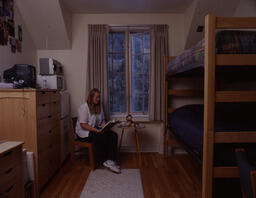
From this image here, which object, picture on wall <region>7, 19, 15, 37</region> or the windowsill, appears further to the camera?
the windowsill

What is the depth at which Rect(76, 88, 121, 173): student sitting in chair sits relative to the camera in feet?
7.82

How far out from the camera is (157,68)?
9.43 feet

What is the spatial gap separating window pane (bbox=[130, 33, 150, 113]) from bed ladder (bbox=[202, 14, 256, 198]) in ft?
6.44

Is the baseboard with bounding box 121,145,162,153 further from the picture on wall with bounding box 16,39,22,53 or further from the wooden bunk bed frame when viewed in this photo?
the picture on wall with bounding box 16,39,22,53

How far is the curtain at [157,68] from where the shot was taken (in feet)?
9.40

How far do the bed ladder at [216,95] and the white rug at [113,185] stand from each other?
92cm

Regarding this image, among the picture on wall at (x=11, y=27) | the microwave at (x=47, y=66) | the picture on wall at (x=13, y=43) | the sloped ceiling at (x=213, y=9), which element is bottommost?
the microwave at (x=47, y=66)

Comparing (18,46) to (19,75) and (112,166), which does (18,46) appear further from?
(112,166)

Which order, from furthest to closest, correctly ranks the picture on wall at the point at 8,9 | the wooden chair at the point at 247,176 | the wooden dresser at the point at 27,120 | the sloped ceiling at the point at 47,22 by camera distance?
the sloped ceiling at the point at 47,22, the picture on wall at the point at 8,9, the wooden dresser at the point at 27,120, the wooden chair at the point at 247,176

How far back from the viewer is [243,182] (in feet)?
3.36

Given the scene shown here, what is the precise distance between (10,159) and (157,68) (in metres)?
2.32

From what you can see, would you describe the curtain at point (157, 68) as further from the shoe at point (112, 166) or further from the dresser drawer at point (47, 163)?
the dresser drawer at point (47, 163)

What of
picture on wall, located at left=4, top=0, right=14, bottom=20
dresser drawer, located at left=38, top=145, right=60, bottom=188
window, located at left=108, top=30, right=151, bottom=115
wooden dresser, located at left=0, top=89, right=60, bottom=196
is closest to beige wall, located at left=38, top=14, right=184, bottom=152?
window, located at left=108, top=30, right=151, bottom=115

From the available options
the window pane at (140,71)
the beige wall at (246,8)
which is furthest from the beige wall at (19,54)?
the beige wall at (246,8)
